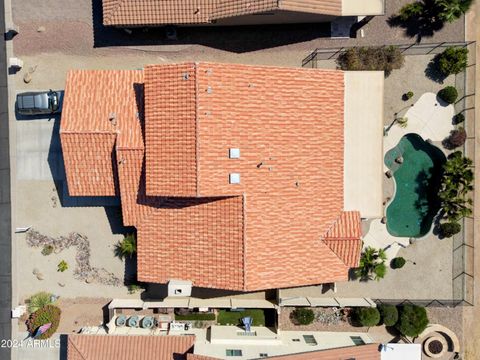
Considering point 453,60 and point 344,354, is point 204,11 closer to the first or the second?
point 453,60

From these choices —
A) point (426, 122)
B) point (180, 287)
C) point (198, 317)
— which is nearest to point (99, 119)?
point (180, 287)

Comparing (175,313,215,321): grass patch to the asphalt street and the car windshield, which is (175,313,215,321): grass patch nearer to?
the asphalt street

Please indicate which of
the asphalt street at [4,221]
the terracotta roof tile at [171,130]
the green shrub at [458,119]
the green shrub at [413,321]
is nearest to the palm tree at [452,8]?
the green shrub at [458,119]

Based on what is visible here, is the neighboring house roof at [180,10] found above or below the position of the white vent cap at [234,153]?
above

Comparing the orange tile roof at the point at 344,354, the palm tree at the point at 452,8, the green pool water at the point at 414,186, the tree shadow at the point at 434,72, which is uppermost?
the palm tree at the point at 452,8

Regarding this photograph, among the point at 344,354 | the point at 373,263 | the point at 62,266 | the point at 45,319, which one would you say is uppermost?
the point at 373,263

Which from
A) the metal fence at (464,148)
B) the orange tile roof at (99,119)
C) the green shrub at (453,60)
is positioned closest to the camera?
the orange tile roof at (99,119)

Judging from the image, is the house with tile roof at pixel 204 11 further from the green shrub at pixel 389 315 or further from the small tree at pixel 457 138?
the green shrub at pixel 389 315

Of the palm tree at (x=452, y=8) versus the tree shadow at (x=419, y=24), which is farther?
the tree shadow at (x=419, y=24)
